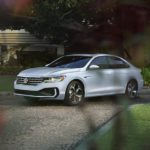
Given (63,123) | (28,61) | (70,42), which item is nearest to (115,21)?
(70,42)

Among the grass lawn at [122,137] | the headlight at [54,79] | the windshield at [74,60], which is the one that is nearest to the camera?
the grass lawn at [122,137]

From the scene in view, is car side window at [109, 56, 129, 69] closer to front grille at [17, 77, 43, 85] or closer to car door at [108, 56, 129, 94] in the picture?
car door at [108, 56, 129, 94]

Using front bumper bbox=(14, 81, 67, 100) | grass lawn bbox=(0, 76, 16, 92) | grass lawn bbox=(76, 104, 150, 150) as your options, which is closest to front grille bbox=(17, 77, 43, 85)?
front bumper bbox=(14, 81, 67, 100)

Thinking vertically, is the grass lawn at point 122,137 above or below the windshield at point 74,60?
below

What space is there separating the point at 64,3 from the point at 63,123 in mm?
7914

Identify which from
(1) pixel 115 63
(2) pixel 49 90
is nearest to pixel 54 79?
(2) pixel 49 90

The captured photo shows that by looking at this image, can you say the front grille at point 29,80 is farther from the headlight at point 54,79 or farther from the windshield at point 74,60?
the windshield at point 74,60

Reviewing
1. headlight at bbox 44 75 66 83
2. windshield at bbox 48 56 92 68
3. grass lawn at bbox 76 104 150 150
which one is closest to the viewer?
grass lawn at bbox 76 104 150 150

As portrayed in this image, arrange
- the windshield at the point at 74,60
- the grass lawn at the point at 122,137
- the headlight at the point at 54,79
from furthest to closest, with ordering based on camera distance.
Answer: the headlight at the point at 54,79
the windshield at the point at 74,60
the grass lawn at the point at 122,137

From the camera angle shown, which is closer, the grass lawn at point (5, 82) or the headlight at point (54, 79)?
the grass lawn at point (5, 82)

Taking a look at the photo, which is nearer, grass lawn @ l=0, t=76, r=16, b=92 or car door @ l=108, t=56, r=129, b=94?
car door @ l=108, t=56, r=129, b=94

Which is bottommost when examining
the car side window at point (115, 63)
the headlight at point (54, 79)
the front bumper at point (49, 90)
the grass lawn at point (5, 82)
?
the front bumper at point (49, 90)

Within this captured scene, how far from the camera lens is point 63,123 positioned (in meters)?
9.58

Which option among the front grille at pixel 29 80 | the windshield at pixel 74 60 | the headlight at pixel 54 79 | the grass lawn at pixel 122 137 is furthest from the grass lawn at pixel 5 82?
the front grille at pixel 29 80
